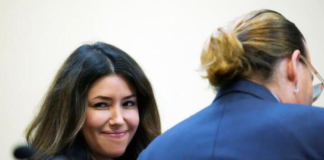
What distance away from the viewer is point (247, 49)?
0.93m

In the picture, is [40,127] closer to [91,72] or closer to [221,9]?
[91,72]

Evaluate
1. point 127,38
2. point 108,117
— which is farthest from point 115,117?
point 127,38

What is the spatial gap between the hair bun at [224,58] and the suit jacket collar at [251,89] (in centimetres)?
2

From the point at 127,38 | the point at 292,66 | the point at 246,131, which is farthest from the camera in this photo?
the point at 127,38

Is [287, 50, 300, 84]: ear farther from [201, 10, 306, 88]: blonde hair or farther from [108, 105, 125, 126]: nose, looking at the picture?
[108, 105, 125, 126]: nose

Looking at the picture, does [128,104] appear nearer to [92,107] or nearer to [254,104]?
[92,107]

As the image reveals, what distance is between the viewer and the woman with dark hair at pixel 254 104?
2.64 feet

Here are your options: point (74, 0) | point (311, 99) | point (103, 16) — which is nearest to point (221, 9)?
point (103, 16)

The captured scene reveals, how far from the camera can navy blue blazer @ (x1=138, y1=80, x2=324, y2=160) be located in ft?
2.61

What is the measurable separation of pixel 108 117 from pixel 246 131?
77cm

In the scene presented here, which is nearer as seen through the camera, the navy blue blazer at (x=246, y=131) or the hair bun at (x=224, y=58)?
the navy blue blazer at (x=246, y=131)

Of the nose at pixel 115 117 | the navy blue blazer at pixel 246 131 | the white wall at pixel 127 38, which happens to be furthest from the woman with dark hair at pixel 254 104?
the white wall at pixel 127 38

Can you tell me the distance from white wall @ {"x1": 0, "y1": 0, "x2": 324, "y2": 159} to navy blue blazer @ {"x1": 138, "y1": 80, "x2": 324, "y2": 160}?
1.50 metres

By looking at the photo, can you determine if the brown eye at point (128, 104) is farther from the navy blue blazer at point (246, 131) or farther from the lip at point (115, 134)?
the navy blue blazer at point (246, 131)
